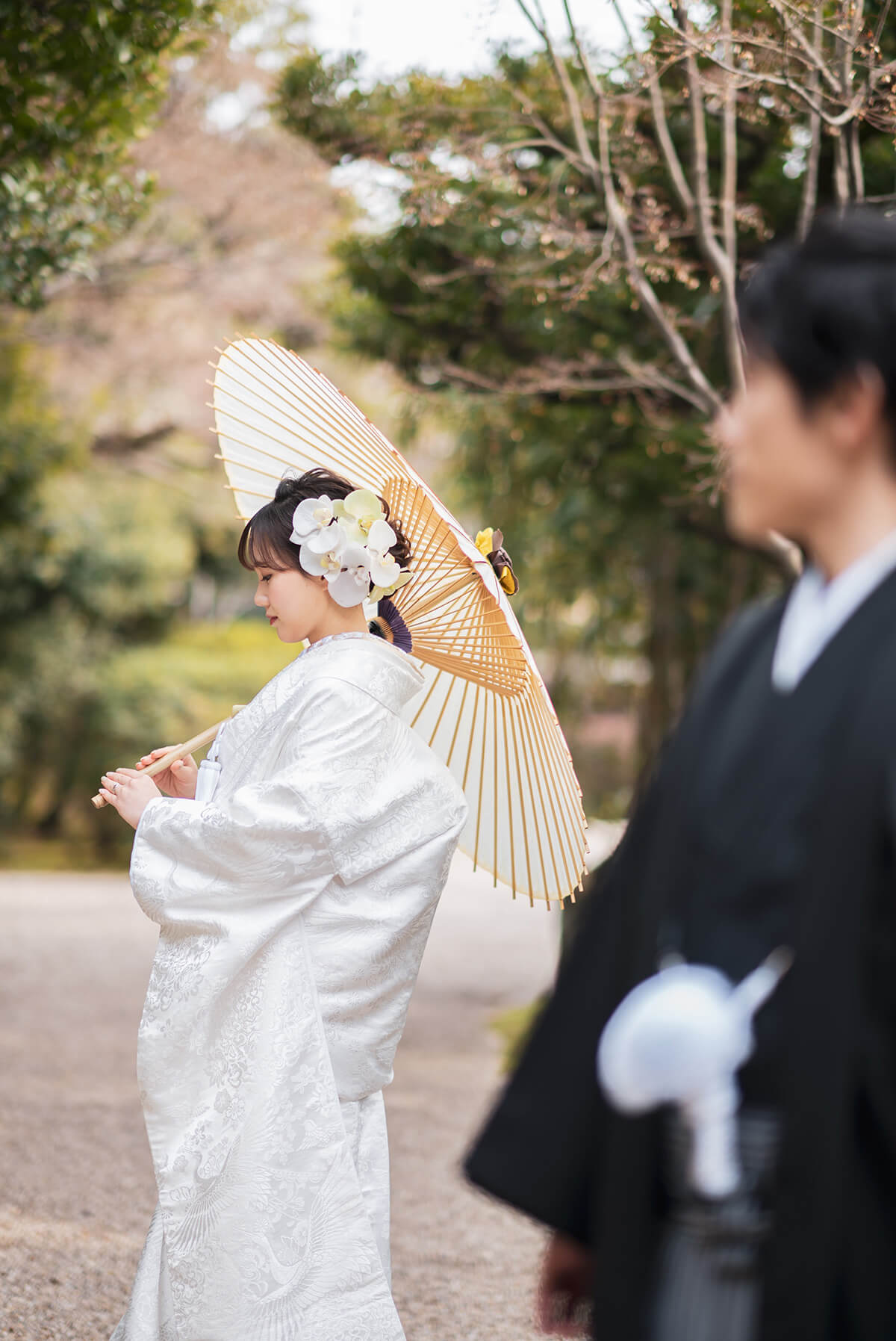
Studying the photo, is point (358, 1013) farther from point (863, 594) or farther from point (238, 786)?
point (863, 594)

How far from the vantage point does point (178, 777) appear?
258 centimetres

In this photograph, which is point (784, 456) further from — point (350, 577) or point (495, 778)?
point (495, 778)

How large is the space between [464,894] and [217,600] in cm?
557

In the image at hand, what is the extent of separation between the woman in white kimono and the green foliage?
7.12ft

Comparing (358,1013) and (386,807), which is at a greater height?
(386,807)

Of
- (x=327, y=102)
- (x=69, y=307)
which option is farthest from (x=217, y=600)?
(x=327, y=102)

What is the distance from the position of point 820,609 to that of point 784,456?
148mm

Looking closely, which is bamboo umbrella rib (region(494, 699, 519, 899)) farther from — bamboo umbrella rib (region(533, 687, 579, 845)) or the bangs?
the bangs

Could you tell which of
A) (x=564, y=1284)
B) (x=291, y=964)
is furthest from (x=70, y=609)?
(x=564, y=1284)

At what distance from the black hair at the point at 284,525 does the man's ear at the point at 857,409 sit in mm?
1370

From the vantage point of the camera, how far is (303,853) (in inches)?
86.2

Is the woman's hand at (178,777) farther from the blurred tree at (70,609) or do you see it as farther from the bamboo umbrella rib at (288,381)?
the blurred tree at (70,609)

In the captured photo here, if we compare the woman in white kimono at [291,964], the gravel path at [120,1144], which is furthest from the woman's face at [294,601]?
the gravel path at [120,1144]

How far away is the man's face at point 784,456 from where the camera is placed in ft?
3.86
